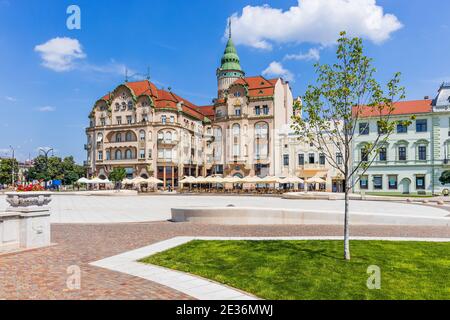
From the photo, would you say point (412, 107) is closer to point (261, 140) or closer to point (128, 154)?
point (261, 140)

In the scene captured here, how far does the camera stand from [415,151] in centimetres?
5031

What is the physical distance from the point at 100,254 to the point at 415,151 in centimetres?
5116

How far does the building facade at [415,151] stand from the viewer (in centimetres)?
4875

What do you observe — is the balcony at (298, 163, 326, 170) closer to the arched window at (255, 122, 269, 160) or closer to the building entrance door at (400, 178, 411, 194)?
the arched window at (255, 122, 269, 160)

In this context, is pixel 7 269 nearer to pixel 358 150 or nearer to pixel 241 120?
pixel 358 150

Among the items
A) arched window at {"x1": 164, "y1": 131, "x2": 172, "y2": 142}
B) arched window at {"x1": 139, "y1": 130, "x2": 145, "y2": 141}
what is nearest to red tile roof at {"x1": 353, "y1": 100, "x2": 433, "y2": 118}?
arched window at {"x1": 164, "y1": 131, "x2": 172, "y2": 142}

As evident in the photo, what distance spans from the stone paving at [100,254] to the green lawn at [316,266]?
170cm

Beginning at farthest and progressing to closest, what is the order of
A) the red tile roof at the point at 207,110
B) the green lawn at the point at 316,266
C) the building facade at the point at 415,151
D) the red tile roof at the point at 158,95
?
1. the red tile roof at the point at 207,110
2. the red tile roof at the point at 158,95
3. the building facade at the point at 415,151
4. the green lawn at the point at 316,266

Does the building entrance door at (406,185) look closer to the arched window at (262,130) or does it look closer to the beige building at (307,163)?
the beige building at (307,163)

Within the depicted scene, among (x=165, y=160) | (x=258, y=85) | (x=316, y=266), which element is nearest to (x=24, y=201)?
(x=316, y=266)

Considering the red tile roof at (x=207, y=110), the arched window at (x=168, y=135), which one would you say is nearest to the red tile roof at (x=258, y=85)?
the red tile roof at (x=207, y=110)

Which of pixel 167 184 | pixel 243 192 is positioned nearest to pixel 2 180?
pixel 167 184

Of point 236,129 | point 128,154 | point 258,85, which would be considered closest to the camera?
point 236,129

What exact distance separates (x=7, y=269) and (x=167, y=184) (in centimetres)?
5864
